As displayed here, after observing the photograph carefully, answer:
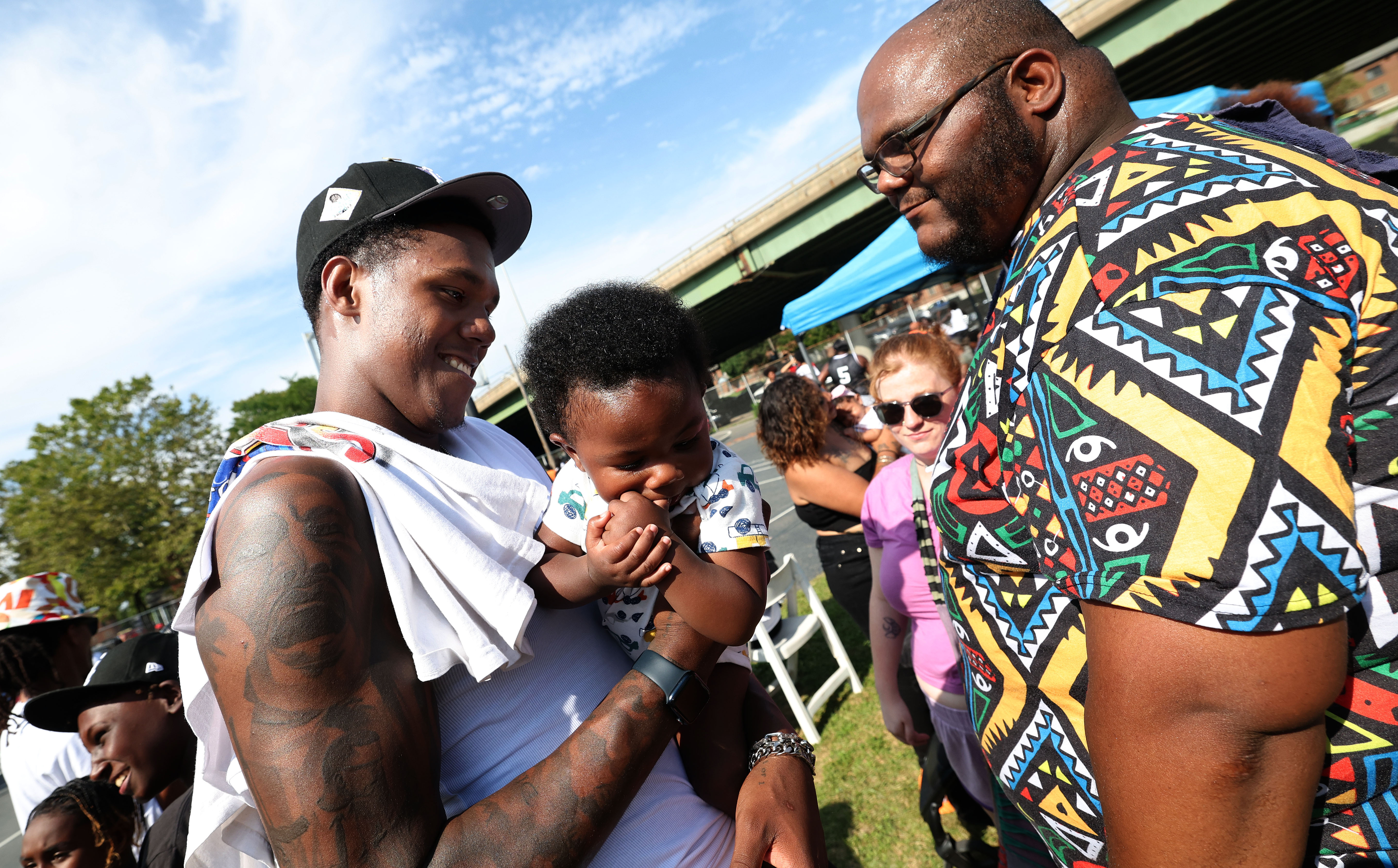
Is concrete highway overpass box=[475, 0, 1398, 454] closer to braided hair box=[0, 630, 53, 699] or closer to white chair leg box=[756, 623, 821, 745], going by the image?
white chair leg box=[756, 623, 821, 745]

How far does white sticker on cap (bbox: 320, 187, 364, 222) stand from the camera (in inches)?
65.6

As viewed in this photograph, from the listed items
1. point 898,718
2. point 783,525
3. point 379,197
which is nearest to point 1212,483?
point 379,197

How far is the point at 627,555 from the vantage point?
1514mm

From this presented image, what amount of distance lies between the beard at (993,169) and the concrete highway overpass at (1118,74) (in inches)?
182

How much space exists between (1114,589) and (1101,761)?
33 cm

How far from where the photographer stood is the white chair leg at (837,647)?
5.46 meters

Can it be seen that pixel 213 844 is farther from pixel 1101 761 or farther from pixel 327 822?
pixel 1101 761

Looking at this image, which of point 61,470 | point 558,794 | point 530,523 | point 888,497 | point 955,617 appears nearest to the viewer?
point 558,794

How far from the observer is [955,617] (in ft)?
5.22

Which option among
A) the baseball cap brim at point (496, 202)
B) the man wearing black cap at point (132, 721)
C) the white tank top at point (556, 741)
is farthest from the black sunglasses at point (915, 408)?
the man wearing black cap at point (132, 721)

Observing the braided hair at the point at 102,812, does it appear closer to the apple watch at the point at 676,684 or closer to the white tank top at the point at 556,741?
the white tank top at the point at 556,741

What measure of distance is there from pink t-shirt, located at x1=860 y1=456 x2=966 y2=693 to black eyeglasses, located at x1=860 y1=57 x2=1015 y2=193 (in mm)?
1890

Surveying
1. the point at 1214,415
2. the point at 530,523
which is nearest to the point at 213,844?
the point at 530,523

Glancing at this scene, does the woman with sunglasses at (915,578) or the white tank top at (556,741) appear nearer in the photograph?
the white tank top at (556,741)
